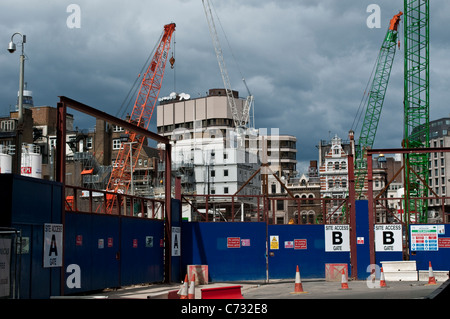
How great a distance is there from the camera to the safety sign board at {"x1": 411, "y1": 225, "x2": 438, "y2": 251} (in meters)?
32.2

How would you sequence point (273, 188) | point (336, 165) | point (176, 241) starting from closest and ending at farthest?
point (176, 241) → point (336, 165) → point (273, 188)

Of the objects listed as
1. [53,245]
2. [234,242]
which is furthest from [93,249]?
[234,242]

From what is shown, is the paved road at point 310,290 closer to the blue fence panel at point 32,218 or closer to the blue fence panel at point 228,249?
the blue fence panel at point 228,249

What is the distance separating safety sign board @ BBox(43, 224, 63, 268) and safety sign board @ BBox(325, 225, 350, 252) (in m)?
16.0

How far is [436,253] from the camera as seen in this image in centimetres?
3209

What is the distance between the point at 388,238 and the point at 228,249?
27.1ft

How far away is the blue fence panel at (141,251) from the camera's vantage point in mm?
26672

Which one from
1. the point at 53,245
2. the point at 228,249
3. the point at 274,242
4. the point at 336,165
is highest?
the point at 336,165

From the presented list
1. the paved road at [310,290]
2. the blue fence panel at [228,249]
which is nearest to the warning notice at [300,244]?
the blue fence panel at [228,249]

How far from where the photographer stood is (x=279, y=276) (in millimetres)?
31734

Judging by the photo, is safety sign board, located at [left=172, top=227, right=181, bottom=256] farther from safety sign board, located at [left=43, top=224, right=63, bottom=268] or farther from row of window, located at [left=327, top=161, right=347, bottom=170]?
row of window, located at [left=327, top=161, right=347, bottom=170]

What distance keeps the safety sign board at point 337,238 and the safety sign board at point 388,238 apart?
59.6 inches

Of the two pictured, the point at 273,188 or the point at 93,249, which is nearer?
the point at 93,249

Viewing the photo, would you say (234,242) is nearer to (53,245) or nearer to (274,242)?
(274,242)
